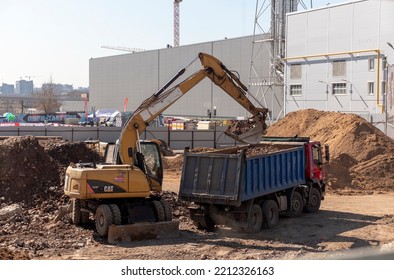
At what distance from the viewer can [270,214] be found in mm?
15969

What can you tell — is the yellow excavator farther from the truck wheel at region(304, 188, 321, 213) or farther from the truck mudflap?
the truck wheel at region(304, 188, 321, 213)

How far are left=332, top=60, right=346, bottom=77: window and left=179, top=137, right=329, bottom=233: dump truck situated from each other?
107 feet

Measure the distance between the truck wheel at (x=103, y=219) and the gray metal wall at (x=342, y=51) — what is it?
31628mm

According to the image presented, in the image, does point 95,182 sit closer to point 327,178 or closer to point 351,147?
point 327,178

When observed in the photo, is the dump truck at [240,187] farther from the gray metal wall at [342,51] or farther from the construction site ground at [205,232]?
the gray metal wall at [342,51]

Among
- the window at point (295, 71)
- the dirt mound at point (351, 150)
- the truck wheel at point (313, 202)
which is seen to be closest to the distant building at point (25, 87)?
the window at point (295, 71)

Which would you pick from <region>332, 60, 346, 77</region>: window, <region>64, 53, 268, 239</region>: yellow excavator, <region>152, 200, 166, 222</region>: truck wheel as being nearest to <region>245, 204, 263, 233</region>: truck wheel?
<region>64, 53, 268, 239</region>: yellow excavator

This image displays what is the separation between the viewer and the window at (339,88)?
48219 mm

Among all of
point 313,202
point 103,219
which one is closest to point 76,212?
point 103,219

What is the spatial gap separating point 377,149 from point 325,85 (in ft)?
70.1

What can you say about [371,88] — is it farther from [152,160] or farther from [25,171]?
[152,160]

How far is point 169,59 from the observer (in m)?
81.8
